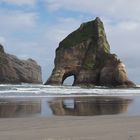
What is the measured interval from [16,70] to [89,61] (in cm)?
2814

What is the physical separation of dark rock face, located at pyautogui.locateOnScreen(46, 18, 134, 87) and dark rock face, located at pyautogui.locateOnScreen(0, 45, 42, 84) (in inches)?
803

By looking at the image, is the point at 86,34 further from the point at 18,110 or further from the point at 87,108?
the point at 18,110

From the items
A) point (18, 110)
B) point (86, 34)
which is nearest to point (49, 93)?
point (18, 110)

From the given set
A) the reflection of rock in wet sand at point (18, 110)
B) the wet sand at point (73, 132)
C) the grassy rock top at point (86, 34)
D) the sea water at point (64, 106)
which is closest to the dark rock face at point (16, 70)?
the grassy rock top at point (86, 34)

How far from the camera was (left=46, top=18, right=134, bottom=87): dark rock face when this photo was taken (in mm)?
70675

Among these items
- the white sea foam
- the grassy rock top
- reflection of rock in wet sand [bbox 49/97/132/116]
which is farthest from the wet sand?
the grassy rock top

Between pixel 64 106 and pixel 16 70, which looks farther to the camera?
pixel 16 70

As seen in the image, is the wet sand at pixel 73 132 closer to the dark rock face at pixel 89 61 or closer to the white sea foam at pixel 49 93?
the white sea foam at pixel 49 93

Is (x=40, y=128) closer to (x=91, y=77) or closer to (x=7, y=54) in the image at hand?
(x=91, y=77)

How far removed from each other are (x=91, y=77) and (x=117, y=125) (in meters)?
65.0

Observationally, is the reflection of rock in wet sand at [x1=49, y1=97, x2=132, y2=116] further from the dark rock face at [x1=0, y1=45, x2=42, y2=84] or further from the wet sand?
the dark rock face at [x1=0, y1=45, x2=42, y2=84]

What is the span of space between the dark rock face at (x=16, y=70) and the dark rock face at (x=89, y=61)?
20.4 meters

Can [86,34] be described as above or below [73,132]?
above

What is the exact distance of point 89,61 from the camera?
254 feet
